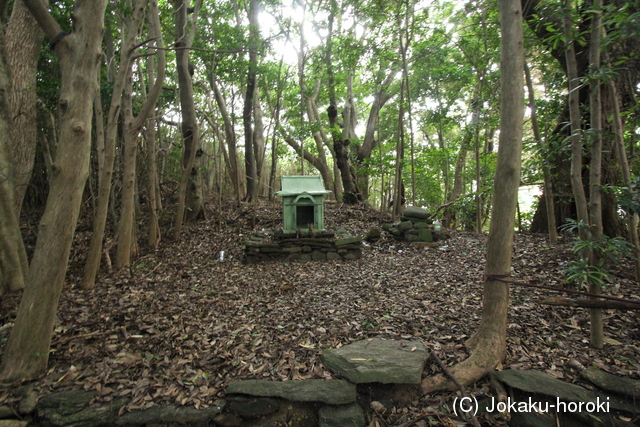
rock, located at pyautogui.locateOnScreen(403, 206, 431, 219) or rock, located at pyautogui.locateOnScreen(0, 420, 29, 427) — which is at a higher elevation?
rock, located at pyautogui.locateOnScreen(403, 206, 431, 219)

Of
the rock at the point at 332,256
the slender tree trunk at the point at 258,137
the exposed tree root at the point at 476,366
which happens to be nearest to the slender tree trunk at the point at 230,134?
the slender tree trunk at the point at 258,137

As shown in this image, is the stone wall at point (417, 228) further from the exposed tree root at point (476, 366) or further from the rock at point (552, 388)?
the rock at point (552, 388)

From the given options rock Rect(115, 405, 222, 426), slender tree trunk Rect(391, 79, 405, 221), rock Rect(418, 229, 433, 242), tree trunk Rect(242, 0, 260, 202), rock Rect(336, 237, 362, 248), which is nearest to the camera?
rock Rect(115, 405, 222, 426)

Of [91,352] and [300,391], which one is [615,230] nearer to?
[300,391]

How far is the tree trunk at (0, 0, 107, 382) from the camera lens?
2.43 metres

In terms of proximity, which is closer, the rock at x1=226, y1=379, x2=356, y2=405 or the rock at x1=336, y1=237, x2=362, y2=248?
the rock at x1=226, y1=379, x2=356, y2=405

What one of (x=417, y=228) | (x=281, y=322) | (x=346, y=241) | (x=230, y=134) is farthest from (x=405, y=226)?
(x=230, y=134)

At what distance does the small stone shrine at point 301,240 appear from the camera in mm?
5935

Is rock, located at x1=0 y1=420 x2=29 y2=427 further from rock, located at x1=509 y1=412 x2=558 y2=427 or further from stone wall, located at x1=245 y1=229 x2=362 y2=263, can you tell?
stone wall, located at x1=245 y1=229 x2=362 y2=263

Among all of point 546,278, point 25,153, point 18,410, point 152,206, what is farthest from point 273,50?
point 18,410

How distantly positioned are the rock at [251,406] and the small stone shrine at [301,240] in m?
3.59

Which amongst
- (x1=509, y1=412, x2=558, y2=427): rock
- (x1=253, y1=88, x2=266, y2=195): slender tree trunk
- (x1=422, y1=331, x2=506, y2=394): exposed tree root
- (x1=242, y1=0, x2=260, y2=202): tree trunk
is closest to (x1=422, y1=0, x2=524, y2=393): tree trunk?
(x1=422, y1=331, x2=506, y2=394): exposed tree root

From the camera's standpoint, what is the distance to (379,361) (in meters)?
2.58

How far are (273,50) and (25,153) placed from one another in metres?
5.59
